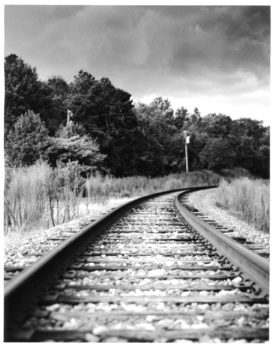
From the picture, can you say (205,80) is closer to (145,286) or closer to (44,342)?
(145,286)

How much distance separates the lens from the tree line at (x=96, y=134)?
62.1ft

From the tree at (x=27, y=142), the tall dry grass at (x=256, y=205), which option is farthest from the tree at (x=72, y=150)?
the tall dry grass at (x=256, y=205)

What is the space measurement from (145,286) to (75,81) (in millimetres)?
28007

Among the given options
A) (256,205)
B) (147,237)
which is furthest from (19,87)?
(147,237)

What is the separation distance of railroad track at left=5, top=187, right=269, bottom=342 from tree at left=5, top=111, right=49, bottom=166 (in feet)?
47.8

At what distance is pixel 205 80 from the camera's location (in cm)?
436

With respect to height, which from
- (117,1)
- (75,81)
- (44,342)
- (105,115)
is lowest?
(44,342)

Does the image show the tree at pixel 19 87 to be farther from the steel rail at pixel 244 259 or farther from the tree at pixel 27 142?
the steel rail at pixel 244 259

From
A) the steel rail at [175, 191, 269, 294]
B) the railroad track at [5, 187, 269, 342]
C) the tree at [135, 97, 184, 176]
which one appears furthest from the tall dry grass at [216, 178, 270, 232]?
the tree at [135, 97, 184, 176]

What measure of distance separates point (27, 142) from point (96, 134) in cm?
979

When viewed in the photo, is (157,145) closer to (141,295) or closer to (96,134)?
(96,134)

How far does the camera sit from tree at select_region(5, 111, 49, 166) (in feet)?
56.7

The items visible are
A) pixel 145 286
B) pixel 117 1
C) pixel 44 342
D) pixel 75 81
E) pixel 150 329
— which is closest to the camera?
pixel 44 342

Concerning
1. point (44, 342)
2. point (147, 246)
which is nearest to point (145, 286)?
point (44, 342)
